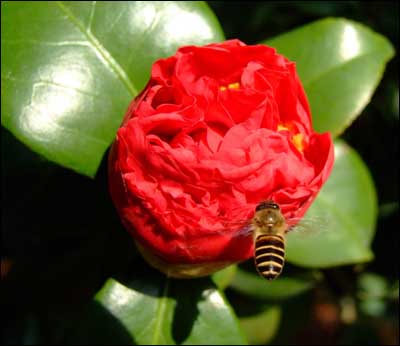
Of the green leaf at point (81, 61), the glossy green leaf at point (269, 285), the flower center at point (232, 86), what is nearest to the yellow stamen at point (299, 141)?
the flower center at point (232, 86)

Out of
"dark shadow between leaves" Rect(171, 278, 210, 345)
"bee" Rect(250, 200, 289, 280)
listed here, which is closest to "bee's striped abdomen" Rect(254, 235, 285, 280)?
"bee" Rect(250, 200, 289, 280)

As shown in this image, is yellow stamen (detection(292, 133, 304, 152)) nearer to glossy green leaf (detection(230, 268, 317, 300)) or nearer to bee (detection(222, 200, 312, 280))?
bee (detection(222, 200, 312, 280))

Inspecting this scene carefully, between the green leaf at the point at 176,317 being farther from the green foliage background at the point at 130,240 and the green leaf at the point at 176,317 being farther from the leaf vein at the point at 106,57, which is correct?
the leaf vein at the point at 106,57

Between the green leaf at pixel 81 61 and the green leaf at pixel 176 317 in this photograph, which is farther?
the green leaf at pixel 176 317

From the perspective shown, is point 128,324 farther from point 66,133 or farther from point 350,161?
point 350,161

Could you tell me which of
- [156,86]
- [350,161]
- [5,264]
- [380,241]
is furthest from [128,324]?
[5,264]

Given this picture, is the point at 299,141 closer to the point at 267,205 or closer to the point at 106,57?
the point at 267,205

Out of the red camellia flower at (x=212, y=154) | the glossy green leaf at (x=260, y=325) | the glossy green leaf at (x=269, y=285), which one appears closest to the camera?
the red camellia flower at (x=212, y=154)
